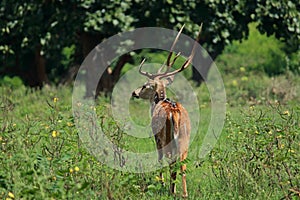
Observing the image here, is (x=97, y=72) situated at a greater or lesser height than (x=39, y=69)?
greater

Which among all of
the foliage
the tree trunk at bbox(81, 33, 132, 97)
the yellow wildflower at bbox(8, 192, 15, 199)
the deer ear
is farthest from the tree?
the yellow wildflower at bbox(8, 192, 15, 199)

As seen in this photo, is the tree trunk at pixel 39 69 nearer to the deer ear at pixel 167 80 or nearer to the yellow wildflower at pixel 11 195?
the deer ear at pixel 167 80

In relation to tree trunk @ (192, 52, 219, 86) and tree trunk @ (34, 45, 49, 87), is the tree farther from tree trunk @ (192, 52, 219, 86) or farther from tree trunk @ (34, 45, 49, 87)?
tree trunk @ (192, 52, 219, 86)

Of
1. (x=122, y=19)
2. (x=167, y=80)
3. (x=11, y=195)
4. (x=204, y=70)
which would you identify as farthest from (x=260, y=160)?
(x=204, y=70)

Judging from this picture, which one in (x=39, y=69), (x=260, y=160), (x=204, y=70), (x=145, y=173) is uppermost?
(x=260, y=160)

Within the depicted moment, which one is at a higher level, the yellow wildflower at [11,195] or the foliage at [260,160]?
the yellow wildflower at [11,195]

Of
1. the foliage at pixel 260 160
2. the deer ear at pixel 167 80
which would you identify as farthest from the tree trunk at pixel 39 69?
the foliage at pixel 260 160

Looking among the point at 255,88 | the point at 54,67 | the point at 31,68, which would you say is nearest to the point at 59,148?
the point at 255,88

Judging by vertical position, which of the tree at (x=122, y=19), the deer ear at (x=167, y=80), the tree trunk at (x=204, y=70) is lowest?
the tree trunk at (x=204, y=70)

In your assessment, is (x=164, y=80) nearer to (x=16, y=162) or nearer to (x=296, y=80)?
(x=16, y=162)

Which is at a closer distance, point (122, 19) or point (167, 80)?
point (167, 80)

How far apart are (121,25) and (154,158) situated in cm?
609

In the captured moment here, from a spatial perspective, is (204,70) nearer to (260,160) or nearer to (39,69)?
(39,69)

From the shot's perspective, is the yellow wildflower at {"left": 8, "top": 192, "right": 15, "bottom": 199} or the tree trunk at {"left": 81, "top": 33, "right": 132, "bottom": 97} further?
the tree trunk at {"left": 81, "top": 33, "right": 132, "bottom": 97}
